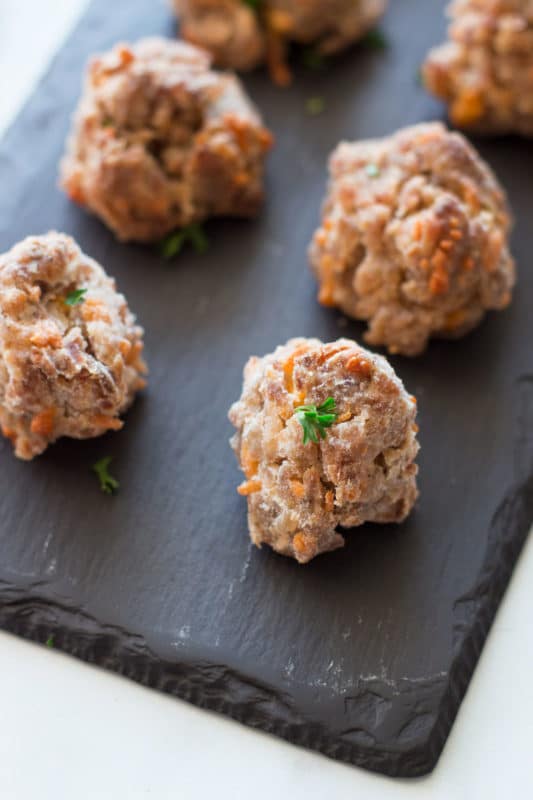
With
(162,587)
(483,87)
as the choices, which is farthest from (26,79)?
(162,587)

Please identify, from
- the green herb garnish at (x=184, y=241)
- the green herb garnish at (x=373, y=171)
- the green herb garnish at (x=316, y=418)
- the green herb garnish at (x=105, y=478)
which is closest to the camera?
the green herb garnish at (x=316, y=418)

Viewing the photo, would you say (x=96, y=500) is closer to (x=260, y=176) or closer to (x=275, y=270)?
(x=275, y=270)

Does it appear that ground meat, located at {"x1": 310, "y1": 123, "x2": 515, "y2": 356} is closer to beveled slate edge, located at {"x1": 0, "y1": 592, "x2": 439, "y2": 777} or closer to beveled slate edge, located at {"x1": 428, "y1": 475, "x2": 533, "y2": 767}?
beveled slate edge, located at {"x1": 428, "y1": 475, "x2": 533, "y2": 767}

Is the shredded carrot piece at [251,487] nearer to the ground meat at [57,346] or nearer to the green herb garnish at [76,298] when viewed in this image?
the ground meat at [57,346]

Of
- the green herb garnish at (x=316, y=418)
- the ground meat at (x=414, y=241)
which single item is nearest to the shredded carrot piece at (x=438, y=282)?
the ground meat at (x=414, y=241)

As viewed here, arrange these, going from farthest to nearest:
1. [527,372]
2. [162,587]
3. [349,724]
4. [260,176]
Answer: [260,176] < [527,372] < [162,587] < [349,724]

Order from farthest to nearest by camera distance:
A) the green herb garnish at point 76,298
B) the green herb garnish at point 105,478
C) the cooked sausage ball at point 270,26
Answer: the cooked sausage ball at point 270,26 < the green herb garnish at point 105,478 < the green herb garnish at point 76,298

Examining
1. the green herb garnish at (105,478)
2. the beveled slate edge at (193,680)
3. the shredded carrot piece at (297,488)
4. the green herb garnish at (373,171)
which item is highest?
the green herb garnish at (373,171)
